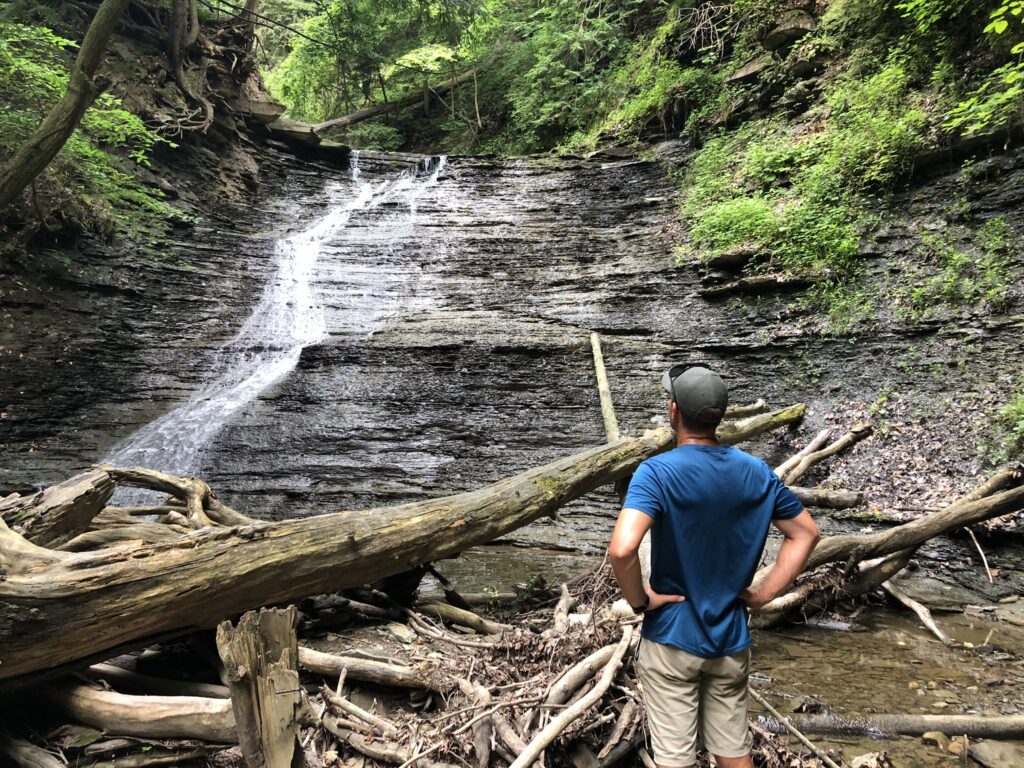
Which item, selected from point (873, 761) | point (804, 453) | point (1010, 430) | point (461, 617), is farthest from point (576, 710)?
point (1010, 430)

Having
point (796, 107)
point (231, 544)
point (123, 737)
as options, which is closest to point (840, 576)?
point (231, 544)

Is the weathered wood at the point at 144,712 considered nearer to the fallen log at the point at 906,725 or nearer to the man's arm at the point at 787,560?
the man's arm at the point at 787,560

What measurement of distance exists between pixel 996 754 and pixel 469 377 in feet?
26.7

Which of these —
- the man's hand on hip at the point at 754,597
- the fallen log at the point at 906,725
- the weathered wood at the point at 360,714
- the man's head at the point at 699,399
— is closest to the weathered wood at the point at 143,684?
the weathered wood at the point at 360,714

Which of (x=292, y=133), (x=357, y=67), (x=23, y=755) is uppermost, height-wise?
(x=357, y=67)

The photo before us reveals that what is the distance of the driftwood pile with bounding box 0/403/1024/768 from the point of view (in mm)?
2344

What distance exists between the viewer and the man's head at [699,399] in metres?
2.04

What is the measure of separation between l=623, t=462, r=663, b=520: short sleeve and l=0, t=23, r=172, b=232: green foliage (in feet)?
36.6

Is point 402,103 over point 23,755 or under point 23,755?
over

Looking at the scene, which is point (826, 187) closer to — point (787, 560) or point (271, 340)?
point (787, 560)

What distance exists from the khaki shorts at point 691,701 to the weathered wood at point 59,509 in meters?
3.51

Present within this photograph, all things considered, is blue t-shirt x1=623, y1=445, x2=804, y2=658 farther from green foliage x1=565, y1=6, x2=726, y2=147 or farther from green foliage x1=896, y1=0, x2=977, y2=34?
green foliage x1=565, y1=6, x2=726, y2=147

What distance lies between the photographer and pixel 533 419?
29.8 feet

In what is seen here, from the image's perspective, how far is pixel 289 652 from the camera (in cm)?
207
